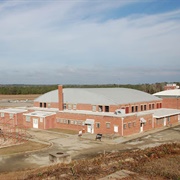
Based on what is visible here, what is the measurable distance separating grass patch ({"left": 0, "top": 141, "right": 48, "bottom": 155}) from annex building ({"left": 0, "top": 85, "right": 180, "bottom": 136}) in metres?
10.9

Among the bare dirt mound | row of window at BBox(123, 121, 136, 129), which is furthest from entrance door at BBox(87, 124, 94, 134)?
the bare dirt mound

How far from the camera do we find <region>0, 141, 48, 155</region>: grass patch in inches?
1252

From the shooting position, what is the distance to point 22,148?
109ft

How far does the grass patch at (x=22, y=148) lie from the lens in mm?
31812

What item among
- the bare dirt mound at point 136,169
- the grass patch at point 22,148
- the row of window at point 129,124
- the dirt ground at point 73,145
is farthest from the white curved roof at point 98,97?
the bare dirt mound at point 136,169

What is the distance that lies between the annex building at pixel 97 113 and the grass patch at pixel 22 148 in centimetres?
1089

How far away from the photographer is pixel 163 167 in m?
18.0

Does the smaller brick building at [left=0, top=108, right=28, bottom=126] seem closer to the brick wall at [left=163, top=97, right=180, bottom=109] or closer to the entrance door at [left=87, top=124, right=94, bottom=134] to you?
the entrance door at [left=87, top=124, right=94, bottom=134]

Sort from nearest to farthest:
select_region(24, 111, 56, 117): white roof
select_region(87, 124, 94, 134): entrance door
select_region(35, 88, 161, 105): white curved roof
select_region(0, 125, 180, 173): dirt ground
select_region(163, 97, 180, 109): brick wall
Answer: select_region(0, 125, 180, 173): dirt ground
select_region(87, 124, 94, 134): entrance door
select_region(35, 88, 161, 105): white curved roof
select_region(24, 111, 56, 117): white roof
select_region(163, 97, 180, 109): brick wall

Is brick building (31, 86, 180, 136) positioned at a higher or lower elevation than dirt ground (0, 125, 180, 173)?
higher

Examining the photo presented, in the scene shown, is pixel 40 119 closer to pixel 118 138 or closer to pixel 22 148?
pixel 22 148

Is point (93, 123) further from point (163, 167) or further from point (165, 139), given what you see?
point (163, 167)

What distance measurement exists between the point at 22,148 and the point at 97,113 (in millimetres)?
15084

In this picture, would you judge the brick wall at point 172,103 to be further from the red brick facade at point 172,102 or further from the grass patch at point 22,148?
the grass patch at point 22,148
